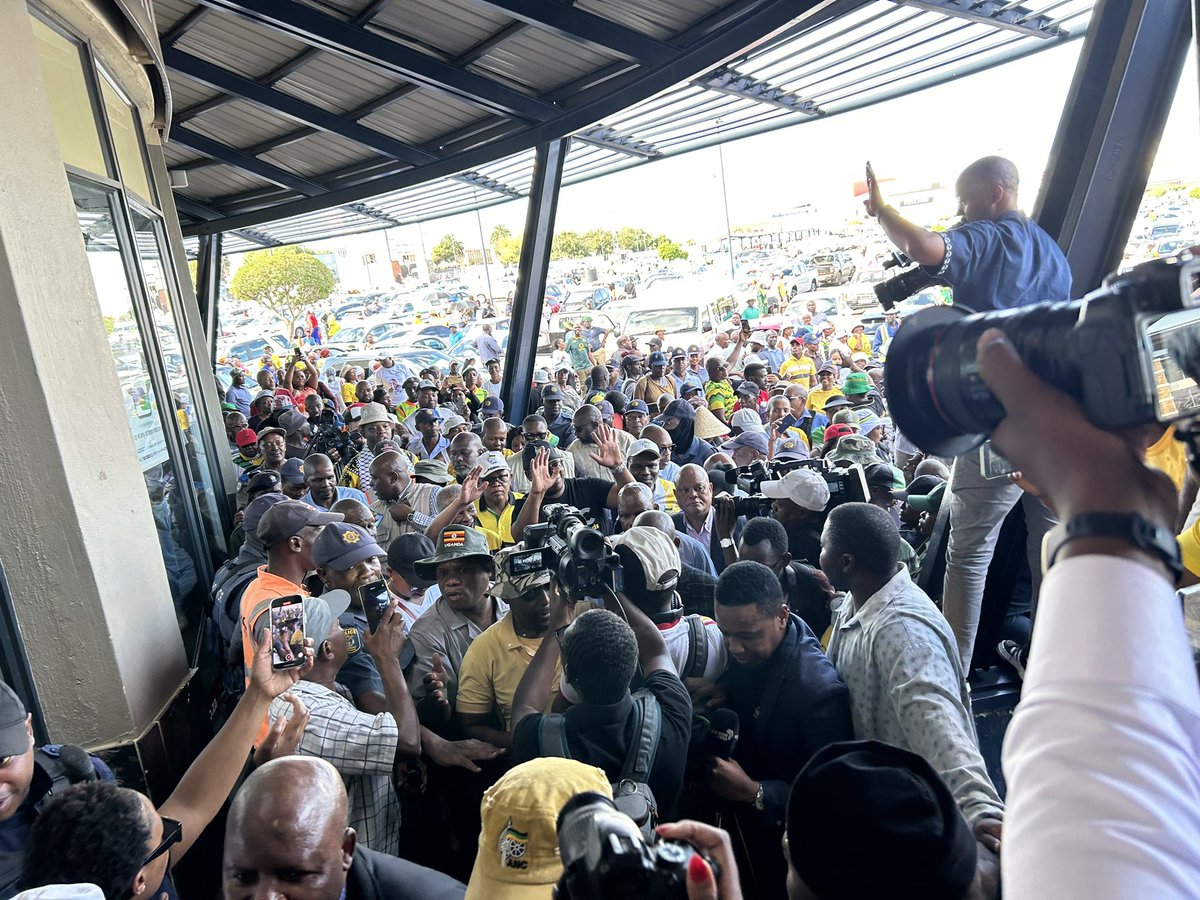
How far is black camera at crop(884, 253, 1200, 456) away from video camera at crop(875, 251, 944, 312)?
1807 millimetres

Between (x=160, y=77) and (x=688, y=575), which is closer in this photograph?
(x=688, y=575)

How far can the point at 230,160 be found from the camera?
37.1 ft

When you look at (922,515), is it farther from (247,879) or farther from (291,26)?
(291,26)

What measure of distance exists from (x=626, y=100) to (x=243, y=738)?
6437 mm

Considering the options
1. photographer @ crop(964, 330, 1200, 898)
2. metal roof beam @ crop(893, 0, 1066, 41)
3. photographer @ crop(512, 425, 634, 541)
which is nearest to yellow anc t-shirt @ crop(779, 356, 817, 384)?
photographer @ crop(512, 425, 634, 541)

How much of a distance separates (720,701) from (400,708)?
40.2 inches

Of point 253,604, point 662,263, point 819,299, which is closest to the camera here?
point 253,604

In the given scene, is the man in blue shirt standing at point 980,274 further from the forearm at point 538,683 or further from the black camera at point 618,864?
the black camera at point 618,864

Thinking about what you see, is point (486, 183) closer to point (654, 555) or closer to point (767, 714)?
point (654, 555)

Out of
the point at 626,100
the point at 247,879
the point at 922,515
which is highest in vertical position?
the point at 626,100

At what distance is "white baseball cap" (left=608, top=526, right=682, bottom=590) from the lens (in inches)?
120

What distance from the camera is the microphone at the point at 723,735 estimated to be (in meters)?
2.58

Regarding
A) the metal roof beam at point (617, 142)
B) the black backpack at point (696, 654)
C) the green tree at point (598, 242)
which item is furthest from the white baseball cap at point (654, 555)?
the green tree at point (598, 242)

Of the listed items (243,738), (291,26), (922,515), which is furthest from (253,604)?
(291,26)
